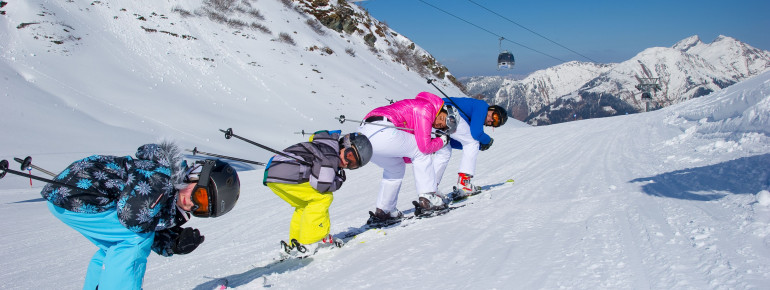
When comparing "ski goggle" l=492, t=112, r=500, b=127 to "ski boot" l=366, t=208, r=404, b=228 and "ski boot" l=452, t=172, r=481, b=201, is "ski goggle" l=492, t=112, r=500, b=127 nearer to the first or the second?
"ski boot" l=452, t=172, r=481, b=201

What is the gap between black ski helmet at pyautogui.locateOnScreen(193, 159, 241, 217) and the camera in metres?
2.85

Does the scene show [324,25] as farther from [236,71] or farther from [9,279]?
[9,279]

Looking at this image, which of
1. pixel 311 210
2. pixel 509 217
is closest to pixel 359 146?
pixel 311 210

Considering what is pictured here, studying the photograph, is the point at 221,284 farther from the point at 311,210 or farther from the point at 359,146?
the point at 359,146

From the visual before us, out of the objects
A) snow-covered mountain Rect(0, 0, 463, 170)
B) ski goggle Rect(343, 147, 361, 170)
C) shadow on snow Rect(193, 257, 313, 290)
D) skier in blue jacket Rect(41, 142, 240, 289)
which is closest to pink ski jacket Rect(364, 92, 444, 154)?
ski goggle Rect(343, 147, 361, 170)

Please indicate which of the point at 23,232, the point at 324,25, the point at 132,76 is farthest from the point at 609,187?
the point at 324,25

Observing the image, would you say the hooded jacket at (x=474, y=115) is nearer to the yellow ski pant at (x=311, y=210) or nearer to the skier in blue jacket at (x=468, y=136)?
the skier in blue jacket at (x=468, y=136)

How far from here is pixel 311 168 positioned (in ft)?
12.2

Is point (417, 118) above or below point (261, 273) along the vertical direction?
above

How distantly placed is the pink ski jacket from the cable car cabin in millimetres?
38933

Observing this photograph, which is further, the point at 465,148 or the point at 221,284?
the point at 465,148

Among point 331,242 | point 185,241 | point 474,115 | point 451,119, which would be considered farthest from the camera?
point 474,115

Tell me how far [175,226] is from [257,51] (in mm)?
28232

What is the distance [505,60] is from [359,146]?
144 feet
